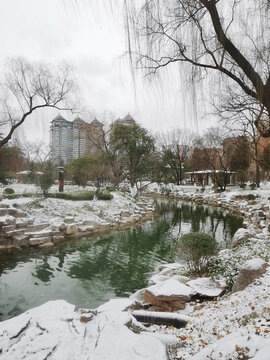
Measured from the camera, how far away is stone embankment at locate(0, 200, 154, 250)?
7977mm

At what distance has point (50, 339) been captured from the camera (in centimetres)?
224

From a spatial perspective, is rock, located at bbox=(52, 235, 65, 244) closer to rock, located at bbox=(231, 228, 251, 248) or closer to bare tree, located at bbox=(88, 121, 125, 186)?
rock, located at bbox=(231, 228, 251, 248)

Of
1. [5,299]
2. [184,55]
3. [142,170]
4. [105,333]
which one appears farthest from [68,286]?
[142,170]

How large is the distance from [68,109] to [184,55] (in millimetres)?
11923

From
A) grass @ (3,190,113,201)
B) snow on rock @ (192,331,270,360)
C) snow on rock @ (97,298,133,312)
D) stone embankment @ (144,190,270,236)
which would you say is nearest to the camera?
snow on rock @ (192,331,270,360)

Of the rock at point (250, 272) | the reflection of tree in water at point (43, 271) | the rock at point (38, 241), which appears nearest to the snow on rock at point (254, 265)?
the rock at point (250, 272)

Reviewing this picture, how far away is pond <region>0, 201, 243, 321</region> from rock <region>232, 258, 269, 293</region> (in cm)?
253

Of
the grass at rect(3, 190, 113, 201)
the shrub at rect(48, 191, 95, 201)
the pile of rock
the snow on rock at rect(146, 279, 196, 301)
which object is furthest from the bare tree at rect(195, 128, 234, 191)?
the snow on rock at rect(146, 279, 196, 301)

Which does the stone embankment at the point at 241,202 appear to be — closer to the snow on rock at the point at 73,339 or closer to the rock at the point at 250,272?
Answer: the rock at the point at 250,272

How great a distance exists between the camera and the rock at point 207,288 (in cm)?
404

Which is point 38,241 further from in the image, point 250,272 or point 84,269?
point 250,272

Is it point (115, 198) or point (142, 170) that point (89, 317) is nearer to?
point (115, 198)

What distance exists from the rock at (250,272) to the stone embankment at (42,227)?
22.1 ft

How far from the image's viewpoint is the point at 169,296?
3.85 metres
